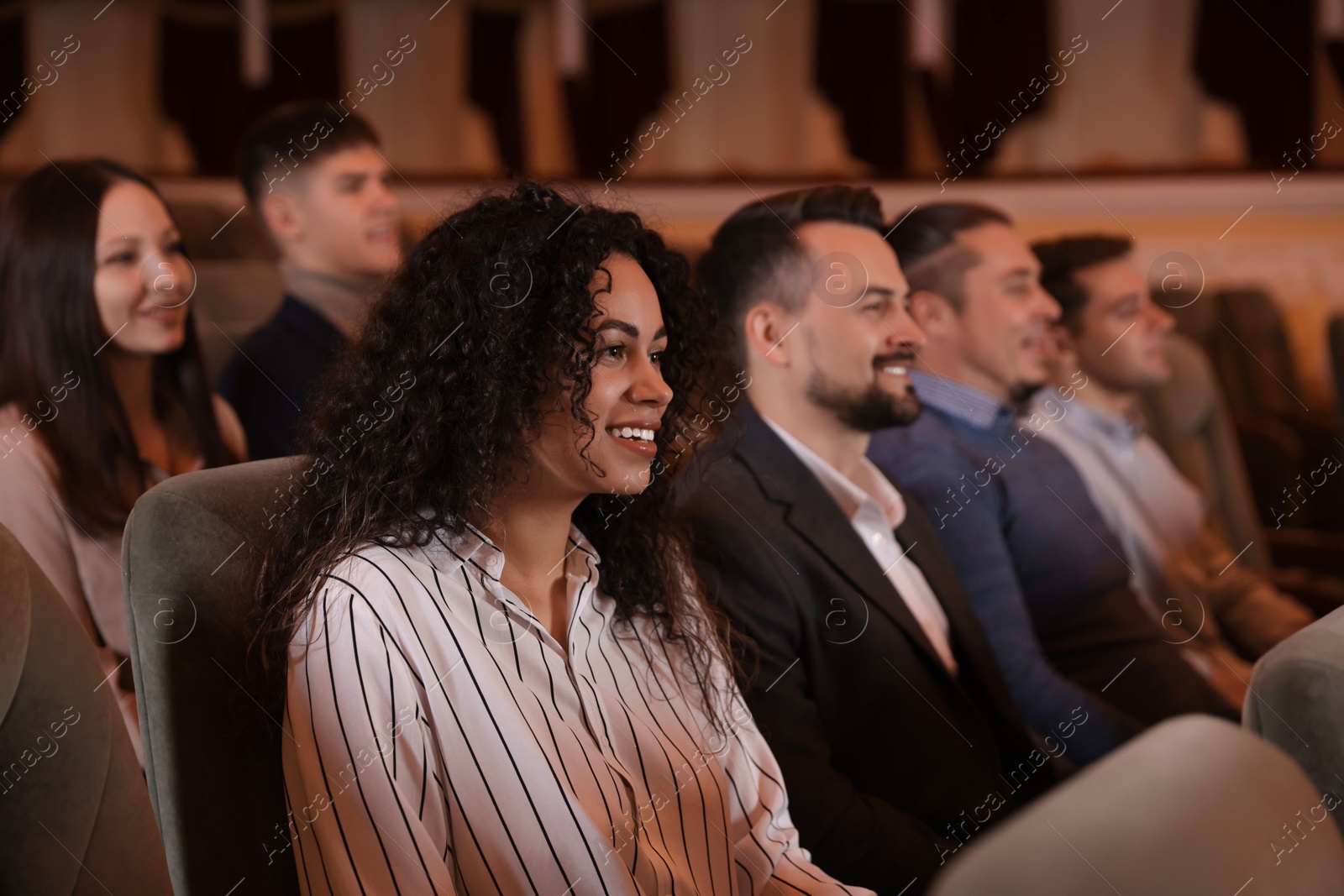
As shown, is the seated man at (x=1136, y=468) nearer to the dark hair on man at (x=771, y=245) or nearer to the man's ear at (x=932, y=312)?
the man's ear at (x=932, y=312)

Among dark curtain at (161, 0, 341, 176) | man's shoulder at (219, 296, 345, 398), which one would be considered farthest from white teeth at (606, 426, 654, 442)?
dark curtain at (161, 0, 341, 176)

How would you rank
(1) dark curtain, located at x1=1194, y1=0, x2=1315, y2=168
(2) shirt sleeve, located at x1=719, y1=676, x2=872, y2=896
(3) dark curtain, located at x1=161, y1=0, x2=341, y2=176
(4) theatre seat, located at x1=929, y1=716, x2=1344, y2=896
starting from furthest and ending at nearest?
(1) dark curtain, located at x1=1194, y1=0, x2=1315, y2=168 → (3) dark curtain, located at x1=161, y1=0, x2=341, y2=176 → (2) shirt sleeve, located at x1=719, y1=676, x2=872, y2=896 → (4) theatre seat, located at x1=929, y1=716, x2=1344, y2=896

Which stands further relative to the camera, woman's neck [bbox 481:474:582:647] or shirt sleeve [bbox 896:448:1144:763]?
shirt sleeve [bbox 896:448:1144:763]

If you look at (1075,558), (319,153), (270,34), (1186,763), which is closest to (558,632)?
(1186,763)

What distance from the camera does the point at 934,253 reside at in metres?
2.04

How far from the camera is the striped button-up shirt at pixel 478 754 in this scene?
92 cm

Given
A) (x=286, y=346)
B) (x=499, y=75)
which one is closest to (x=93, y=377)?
(x=286, y=346)

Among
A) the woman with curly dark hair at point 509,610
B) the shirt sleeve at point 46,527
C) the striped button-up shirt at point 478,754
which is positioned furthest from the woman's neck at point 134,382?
the striped button-up shirt at point 478,754

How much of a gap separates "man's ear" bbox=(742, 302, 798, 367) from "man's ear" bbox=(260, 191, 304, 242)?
98cm

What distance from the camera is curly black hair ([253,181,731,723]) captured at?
3.50 feet

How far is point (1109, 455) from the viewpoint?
91.4 inches

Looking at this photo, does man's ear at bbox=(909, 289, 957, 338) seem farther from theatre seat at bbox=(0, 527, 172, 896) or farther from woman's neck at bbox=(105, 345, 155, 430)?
theatre seat at bbox=(0, 527, 172, 896)

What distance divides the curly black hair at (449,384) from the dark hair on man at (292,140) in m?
1.20

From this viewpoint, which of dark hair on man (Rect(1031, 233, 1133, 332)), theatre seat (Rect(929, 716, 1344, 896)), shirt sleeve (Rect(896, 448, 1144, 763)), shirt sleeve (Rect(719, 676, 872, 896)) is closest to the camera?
theatre seat (Rect(929, 716, 1344, 896))
